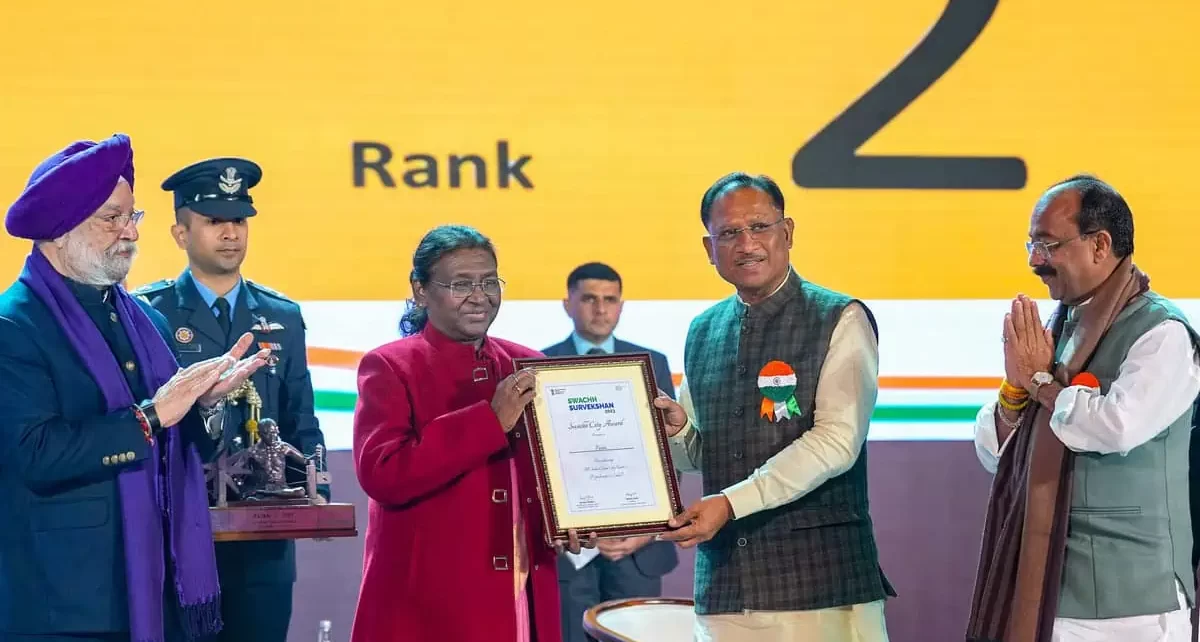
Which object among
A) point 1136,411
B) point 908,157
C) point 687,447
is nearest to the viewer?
point 1136,411

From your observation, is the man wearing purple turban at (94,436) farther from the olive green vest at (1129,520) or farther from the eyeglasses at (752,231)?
the olive green vest at (1129,520)

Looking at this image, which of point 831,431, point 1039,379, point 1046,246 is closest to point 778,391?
point 831,431

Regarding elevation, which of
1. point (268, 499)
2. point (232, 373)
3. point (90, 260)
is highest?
point (90, 260)

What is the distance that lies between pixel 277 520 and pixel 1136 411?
7.19 feet

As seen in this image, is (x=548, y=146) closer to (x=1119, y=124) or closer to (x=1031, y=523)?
(x=1119, y=124)

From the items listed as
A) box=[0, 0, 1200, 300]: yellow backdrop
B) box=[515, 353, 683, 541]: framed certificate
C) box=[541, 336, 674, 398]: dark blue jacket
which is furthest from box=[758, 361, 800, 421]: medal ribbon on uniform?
box=[0, 0, 1200, 300]: yellow backdrop

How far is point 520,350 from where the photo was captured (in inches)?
133

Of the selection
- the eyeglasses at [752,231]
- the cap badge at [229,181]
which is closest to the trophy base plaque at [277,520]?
the cap badge at [229,181]

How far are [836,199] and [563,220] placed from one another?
3.50 ft

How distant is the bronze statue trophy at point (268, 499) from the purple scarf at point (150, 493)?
1.36 feet

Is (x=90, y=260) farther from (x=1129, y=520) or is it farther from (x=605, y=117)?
(x=605, y=117)

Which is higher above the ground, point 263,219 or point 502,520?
point 263,219

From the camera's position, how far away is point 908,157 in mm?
5520

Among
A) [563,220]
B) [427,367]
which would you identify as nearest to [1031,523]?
[427,367]
